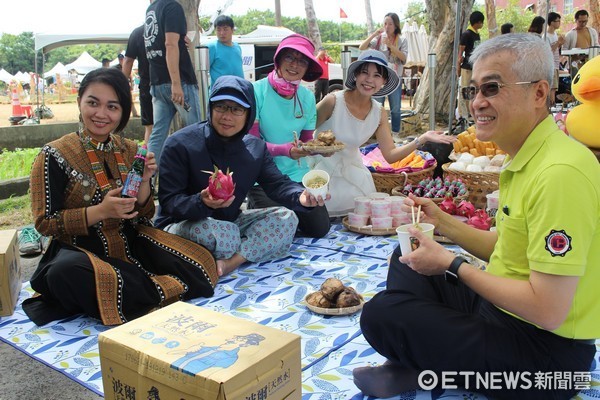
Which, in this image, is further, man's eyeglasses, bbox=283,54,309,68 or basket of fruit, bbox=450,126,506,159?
basket of fruit, bbox=450,126,506,159

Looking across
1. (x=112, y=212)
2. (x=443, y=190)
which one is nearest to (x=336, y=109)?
(x=443, y=190)

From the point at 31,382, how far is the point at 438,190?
325 centimetres

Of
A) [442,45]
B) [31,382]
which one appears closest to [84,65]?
[442,45]

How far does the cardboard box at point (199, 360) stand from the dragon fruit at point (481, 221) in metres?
2.32

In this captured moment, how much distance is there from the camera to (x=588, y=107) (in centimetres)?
347

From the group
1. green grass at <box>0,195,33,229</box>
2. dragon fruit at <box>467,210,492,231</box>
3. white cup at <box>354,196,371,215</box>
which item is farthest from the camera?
green grass at <box>0,195,33,229</box>

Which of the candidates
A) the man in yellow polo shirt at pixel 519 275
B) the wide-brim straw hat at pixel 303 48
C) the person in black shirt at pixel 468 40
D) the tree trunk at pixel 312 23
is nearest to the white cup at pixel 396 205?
the wide-brim straw hat at pixel 303 48

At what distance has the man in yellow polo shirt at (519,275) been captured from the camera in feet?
5.06

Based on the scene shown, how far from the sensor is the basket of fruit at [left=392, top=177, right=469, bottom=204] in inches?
170

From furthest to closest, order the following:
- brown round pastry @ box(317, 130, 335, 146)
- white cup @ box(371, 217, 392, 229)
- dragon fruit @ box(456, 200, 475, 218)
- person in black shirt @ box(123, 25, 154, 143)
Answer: person in black shirt @ box(123, 25, 154, 143), white cup @ box(371, 217, 392, 229), brown round pastry @ box(317, 130, 335, 146), dragon fruit @ box(456, 200, 475, 218)

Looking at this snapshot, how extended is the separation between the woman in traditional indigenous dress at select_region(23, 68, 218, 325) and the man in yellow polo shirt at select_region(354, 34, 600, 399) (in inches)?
55.3

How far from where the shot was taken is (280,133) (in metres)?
4.32

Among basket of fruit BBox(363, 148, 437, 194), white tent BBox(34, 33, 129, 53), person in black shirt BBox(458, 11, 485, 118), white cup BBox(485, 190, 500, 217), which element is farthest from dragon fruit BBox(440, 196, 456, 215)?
white tent BBox(34, 33, 129, 53)

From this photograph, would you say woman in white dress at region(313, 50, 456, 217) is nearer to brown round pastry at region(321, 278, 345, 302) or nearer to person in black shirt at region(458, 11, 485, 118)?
brown round pastry at region(321, 278, 345, 302)
